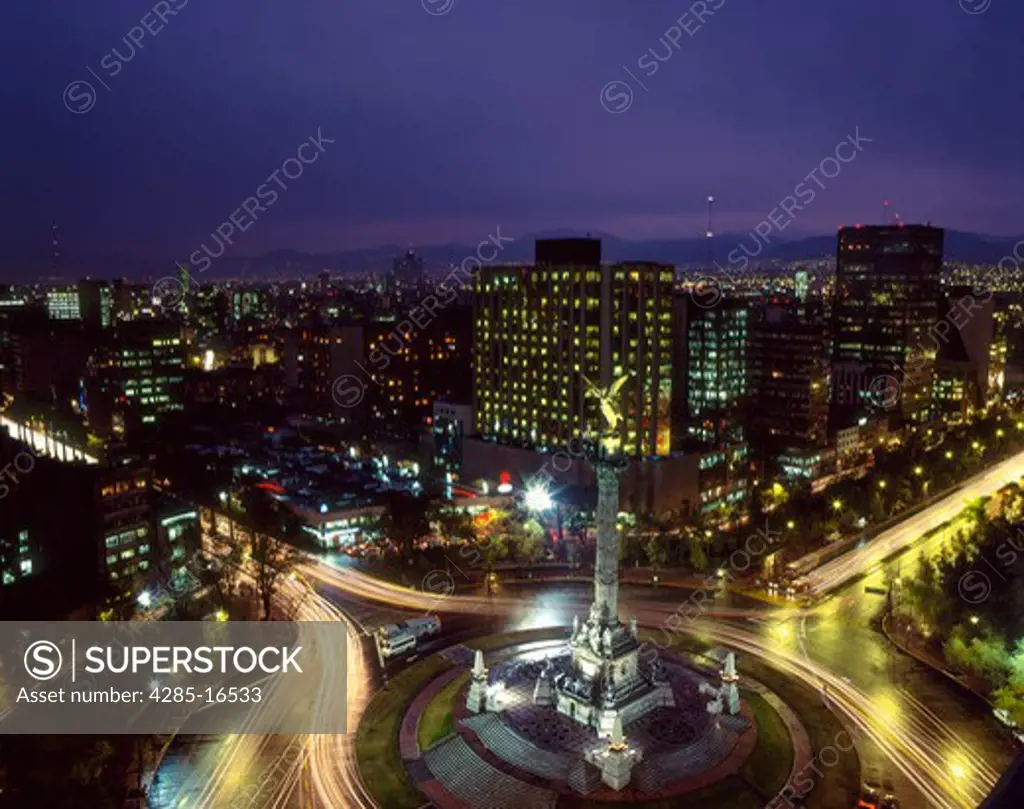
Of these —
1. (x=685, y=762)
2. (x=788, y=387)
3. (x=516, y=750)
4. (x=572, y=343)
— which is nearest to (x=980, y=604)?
(x=685, y=762)

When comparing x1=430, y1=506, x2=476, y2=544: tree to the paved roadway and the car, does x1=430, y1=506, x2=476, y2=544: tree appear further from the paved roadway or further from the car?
the car

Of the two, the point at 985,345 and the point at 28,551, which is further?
the point at 985,345

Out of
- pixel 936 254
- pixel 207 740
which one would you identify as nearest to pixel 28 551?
pixel 207 740

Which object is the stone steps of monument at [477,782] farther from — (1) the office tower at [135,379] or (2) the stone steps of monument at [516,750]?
(1) the office tower at [135,379]

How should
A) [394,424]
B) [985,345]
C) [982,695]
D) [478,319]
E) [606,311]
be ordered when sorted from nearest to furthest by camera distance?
[982,695], [606,311], [478,319], [394,424], [985,345]

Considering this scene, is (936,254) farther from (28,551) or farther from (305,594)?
(28,551)

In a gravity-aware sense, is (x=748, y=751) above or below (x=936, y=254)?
below

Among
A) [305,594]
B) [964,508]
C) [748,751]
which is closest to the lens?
[748,751]

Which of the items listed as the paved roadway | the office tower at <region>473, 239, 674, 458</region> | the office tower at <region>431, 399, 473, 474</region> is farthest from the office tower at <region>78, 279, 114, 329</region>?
the paved roadway
